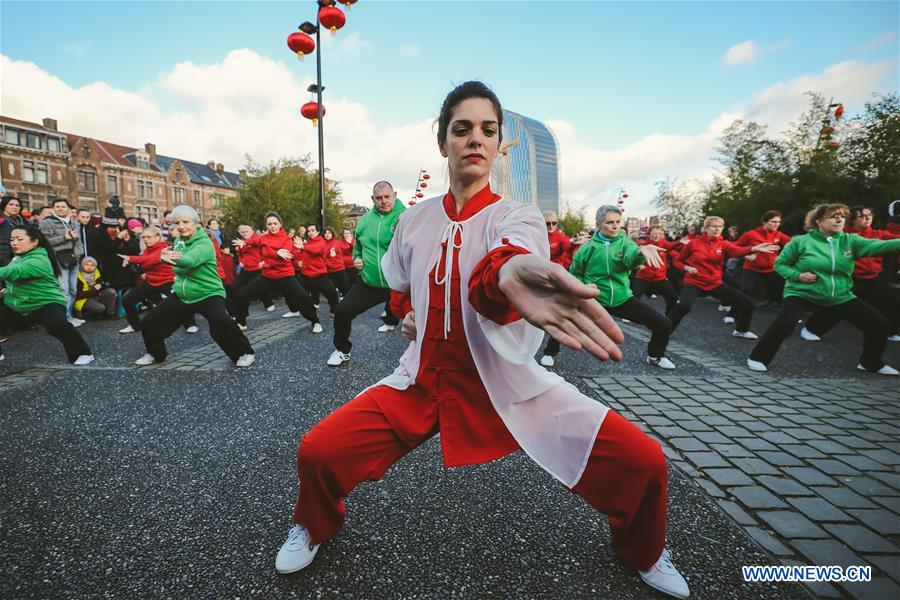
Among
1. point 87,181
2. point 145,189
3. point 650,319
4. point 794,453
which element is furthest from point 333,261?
point 145,189

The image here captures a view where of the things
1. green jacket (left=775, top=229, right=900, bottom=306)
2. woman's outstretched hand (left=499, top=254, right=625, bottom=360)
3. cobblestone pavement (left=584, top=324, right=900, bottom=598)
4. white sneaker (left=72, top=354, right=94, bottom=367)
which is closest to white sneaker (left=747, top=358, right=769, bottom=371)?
cobblestone pavement (left=584, top=324, right=900, bottom=598)

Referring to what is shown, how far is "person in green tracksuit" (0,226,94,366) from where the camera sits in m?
5.38

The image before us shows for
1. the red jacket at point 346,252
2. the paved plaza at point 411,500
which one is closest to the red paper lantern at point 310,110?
the red jacket at point 346,252

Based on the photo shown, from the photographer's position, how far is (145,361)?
582cm

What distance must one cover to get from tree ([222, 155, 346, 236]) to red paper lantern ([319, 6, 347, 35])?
2065 cm

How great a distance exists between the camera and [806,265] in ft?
17.8

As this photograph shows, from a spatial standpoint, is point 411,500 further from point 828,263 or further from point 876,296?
point 876,296

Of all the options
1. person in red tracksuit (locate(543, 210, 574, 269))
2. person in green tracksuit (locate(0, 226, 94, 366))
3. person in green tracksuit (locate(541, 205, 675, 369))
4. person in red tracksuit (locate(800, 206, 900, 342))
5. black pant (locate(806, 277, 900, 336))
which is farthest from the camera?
person in red tracksuit (locate(543, 210, 574, 269))

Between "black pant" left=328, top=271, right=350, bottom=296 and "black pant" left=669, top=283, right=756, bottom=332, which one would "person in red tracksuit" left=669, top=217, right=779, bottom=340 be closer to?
"black pant" left=669, top=283, right=756, bottom=332

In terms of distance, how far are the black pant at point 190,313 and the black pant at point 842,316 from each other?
6907mm

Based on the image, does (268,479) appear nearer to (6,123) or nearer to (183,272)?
(183,272)

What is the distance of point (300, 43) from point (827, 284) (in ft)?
35.4

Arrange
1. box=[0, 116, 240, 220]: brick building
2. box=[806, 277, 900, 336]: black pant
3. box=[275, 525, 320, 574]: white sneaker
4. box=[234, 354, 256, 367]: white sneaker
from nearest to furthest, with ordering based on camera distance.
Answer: box=[275, 525, 320, 574]: white sneaker → box=[234, 354, 256, 367]: white sneaker → box=[806, 277, 900, 336]: black pant → box=[0, 116, 240, 220]: brick building

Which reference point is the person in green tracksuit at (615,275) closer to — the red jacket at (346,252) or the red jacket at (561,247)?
the red jacket at (561,247)
